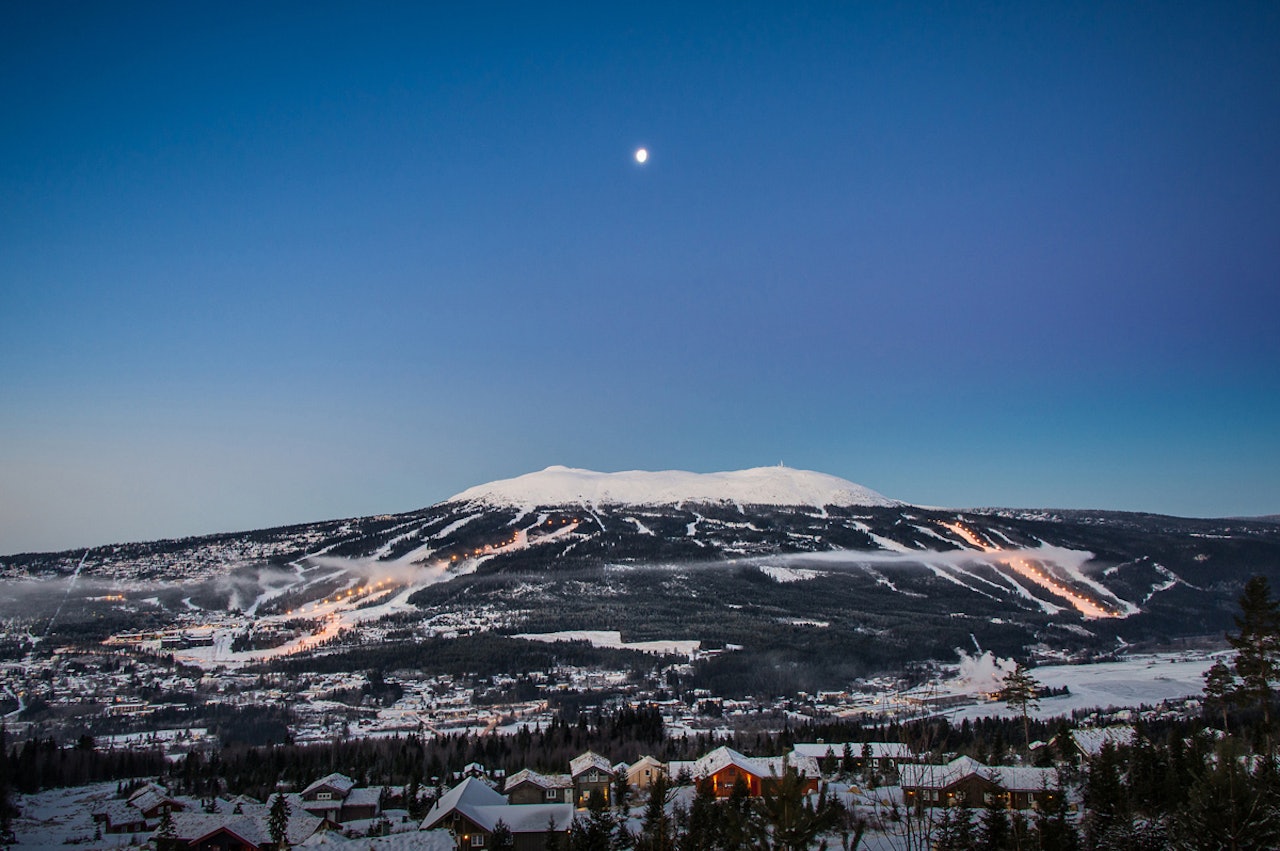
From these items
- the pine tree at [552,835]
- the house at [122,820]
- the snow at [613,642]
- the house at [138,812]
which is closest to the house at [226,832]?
the house at [122,820]

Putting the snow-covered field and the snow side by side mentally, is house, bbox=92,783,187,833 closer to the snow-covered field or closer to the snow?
the snow-covered field

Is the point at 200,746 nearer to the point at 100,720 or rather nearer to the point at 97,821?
the point at 100,720

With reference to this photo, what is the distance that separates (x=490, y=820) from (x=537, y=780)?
34.8 ft

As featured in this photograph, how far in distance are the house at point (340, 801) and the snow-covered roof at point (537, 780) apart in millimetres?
9723

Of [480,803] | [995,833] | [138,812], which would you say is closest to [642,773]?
[480,803]

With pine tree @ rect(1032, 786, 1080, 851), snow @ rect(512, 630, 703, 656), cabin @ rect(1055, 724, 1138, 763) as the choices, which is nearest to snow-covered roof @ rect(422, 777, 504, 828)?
pine tree @ rect(1032, 786, 1080, 851)

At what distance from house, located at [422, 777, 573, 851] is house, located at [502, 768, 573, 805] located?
6.93 metres

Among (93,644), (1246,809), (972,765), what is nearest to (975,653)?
(972,765)

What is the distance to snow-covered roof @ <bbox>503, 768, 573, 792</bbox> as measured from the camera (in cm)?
5988

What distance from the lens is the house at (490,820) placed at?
48250mm

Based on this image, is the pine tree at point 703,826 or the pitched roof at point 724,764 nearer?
the pine tree at point 703,826

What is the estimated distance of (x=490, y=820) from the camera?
50094 millimetres

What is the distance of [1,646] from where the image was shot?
185000mm

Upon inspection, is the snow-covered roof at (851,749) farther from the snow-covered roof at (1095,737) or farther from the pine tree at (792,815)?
the pine tree at (792,815)
